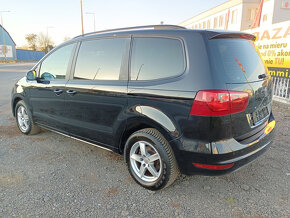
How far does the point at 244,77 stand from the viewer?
2.44 m

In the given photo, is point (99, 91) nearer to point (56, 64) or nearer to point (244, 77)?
point (56, 64)

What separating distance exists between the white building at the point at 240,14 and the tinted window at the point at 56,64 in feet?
55.3

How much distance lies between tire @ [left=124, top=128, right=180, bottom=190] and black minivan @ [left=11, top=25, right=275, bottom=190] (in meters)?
0.01

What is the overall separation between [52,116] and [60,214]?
1883mm

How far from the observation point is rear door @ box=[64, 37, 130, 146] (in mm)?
2894

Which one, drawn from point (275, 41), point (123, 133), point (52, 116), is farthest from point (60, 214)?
point (275, 41)

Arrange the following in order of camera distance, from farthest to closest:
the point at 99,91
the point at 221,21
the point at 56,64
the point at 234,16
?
the point at 221,21 → the point at 234,16 → the point at 56,64 → the point at 99,91

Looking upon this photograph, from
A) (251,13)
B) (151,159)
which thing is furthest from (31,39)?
(151,159)

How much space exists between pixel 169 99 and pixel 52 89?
2.18 m

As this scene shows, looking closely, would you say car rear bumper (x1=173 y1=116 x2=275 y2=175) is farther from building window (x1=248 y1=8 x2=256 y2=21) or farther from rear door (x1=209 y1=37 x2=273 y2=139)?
building window (x1=248 y1=8 x2=256 y2=21)

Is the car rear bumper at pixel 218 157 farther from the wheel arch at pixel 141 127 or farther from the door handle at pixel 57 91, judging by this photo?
the door handle at pixel 57 91

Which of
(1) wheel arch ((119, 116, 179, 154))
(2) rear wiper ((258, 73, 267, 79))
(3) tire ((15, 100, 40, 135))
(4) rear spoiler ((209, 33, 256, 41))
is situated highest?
(4) rear spoiler ((209, 33, 256, 41))

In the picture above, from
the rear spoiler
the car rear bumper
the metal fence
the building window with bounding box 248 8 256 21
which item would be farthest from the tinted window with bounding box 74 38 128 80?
the building window with bounding box 248 8 256 21

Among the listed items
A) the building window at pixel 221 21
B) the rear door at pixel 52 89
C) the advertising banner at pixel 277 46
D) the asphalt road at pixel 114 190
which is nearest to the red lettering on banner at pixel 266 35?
the advertising banner at pixel 277 46
